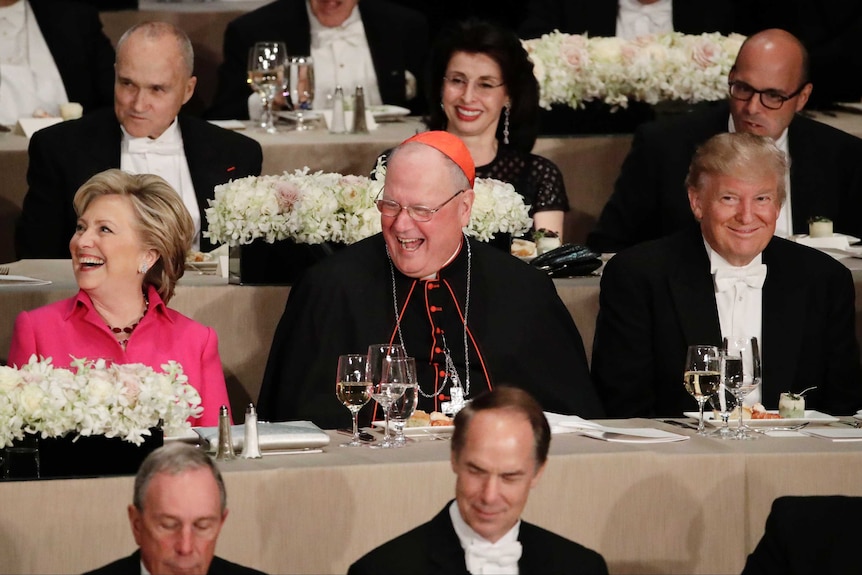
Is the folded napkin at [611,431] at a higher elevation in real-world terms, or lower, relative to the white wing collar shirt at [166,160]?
lower

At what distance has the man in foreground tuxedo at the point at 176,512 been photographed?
128 inches

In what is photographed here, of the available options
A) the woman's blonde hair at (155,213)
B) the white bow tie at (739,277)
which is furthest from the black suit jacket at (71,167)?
the white bow tie at (739,277)

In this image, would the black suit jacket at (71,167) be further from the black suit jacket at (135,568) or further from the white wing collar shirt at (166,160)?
the black suit jacket at (135,568)

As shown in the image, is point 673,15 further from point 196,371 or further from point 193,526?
point 193,526

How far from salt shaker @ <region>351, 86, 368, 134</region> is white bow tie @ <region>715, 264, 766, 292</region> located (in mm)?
2654

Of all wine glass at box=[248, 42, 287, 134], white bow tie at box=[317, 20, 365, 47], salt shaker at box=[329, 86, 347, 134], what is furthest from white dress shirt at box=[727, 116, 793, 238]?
white bow tie at box=[317, 20, 365, 47]

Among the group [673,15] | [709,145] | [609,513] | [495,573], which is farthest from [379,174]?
[673,15]

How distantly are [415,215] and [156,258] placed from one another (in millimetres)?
803

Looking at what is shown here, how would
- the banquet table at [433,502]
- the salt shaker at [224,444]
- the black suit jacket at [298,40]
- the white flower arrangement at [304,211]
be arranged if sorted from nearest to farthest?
1. the banquet table at [433,502]
2. the salt shaker at [224,444]
3. the white flower arrangement at [304,211]
4. the black suit jacket at [298,40]

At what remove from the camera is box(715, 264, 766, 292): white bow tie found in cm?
546

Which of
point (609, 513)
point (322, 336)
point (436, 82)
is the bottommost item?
point (609, 513)

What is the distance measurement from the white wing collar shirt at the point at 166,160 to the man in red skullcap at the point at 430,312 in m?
1.79

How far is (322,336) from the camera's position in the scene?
5211mm

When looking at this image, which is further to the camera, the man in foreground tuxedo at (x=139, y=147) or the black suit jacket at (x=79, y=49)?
the black suit jacket at (x=79, y=49)
